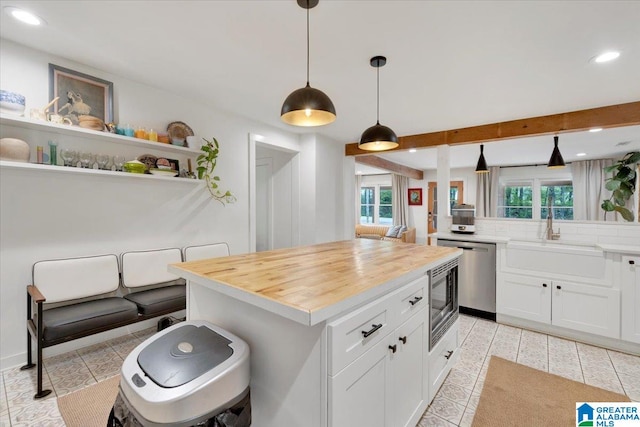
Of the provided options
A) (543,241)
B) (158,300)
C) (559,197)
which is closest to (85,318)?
(158,300)

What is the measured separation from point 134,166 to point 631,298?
183 inches

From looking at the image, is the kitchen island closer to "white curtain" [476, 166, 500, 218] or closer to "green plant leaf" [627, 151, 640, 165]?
"green plant leaf" [627, 151, 640, 165]

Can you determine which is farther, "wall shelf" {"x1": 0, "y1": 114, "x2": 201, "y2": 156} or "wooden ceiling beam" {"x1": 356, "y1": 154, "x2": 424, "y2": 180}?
"wooden ceiling beam" {"x1": 356, "y1": 154, "x2": 424, "y2": 180}

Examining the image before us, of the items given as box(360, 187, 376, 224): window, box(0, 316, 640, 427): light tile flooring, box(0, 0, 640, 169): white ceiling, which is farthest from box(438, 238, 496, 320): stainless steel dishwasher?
box(360, 187, 376, 224): window

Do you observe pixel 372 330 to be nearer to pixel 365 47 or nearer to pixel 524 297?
pixel 365 47

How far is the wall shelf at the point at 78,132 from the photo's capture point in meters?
2.03

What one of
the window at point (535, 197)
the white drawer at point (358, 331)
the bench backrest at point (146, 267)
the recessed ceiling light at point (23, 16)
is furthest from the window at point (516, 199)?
the recessed ceiling light at point (23, 16)

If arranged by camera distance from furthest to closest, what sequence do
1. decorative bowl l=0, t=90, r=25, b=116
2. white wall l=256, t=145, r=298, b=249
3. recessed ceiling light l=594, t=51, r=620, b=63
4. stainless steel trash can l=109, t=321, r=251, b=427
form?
white wall l=256, t=145, r=298, b=249, recessed ceiling light l=594, t=51, r=620, b=63, decorative bowl l=0, t=90, r=25, b=116, stainless steel trash can l=109, t=321, r=251, b=427

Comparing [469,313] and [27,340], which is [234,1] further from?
[469,313]

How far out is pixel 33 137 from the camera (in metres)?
2.22

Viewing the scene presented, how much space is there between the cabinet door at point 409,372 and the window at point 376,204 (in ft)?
24.6

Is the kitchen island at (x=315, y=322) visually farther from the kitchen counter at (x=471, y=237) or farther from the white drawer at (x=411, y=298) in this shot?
the kitchen counter at (x=471, y=237)

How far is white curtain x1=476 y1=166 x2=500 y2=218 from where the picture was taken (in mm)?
7590

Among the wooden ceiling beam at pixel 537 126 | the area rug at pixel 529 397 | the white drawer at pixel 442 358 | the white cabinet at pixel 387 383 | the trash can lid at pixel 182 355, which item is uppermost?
the wooden ceiling beam at pixel 537 126
